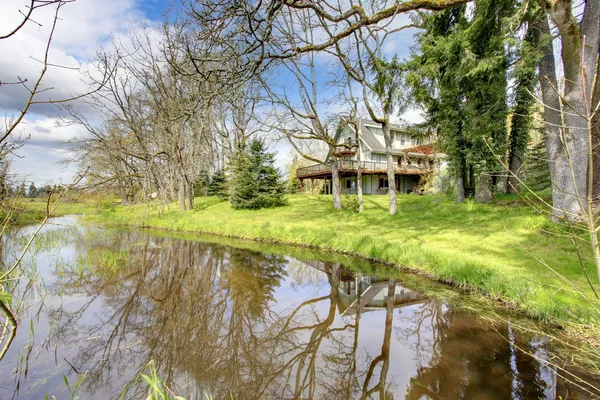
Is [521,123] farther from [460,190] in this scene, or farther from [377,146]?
[377,146]

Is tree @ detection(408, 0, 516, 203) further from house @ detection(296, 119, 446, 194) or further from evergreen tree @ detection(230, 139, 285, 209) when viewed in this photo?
house @ detection(296, 119, 446, 194)

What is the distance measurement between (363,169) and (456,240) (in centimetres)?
1710

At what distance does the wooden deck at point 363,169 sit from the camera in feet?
83.1

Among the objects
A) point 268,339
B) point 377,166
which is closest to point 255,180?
point 377,166

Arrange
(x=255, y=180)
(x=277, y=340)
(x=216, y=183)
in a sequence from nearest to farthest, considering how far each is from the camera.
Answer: (x=277, y=340)
(x=255, y=180)
(x=216, y=183)

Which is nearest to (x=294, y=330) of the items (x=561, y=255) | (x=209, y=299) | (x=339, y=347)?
(x=339, y=347)

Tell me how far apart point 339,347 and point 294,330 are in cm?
94

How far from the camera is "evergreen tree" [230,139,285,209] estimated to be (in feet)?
68.5

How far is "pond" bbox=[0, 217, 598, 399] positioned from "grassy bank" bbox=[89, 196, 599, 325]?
51 cm

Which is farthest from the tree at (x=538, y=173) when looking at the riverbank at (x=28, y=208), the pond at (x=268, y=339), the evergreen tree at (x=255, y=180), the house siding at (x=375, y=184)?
the riverbank at (x=28, y=208)

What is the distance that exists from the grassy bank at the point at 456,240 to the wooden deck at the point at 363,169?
6.47m

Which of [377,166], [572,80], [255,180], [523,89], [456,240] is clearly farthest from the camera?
[377,166]

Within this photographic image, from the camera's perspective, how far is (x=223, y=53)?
4848 millimetres

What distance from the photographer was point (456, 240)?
31.2 feet
